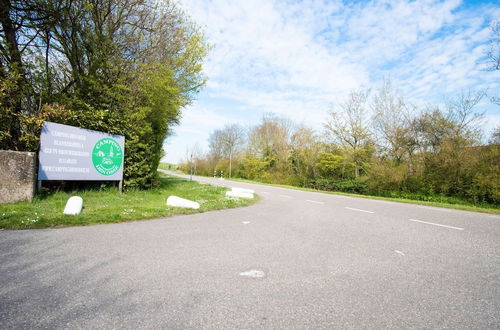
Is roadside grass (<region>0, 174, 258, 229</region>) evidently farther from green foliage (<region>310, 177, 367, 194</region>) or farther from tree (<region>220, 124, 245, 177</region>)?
tree (<region>220, 124, 245, 177</region>)

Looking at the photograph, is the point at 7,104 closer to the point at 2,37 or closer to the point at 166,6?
the point at 2,37

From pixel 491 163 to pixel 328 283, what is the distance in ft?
52.5

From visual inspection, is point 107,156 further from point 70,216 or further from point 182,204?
point 70,216

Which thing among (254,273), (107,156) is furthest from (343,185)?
(254,273)

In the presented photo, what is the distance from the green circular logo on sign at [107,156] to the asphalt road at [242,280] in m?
4.95

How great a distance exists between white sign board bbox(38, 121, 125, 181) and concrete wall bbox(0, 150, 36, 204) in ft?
2.60

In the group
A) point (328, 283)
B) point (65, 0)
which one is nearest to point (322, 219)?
point (328, 283)

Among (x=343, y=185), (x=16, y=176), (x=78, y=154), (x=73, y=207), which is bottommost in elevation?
(x=73, y=207)

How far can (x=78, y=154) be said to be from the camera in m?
8.56

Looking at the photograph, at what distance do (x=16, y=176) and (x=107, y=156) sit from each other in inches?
120

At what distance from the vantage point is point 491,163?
12820 mm

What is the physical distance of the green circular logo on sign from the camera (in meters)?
9.12

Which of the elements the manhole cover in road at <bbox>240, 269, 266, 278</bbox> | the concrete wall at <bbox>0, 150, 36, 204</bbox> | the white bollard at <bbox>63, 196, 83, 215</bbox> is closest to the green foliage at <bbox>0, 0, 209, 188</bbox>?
the concrete wall at <bbox>0, 150, 36, 204</bbox>

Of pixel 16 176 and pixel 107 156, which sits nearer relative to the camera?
pixel 16 176
